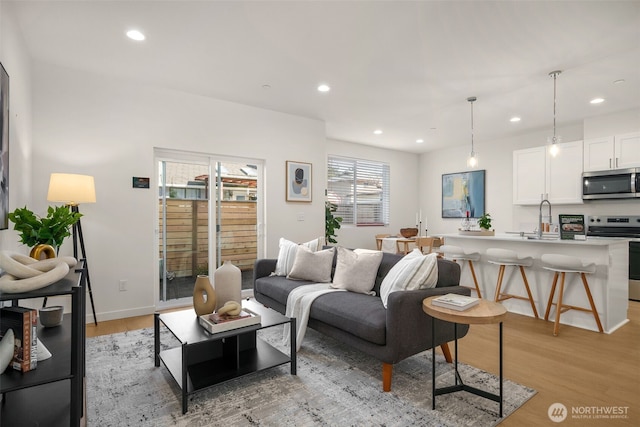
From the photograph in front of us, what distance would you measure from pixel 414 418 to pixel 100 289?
134 inches

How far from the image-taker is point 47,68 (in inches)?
133

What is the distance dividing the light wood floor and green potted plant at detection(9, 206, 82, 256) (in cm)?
158

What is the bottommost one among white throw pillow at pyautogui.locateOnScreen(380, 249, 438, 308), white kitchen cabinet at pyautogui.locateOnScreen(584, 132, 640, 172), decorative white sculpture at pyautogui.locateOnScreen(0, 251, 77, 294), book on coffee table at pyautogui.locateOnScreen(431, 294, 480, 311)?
book on coffee table at pyautogui.locateOnScreen(431, 294, 480, 311)

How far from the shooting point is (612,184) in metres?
4.69

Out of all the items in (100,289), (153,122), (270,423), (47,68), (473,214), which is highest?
(47,68)

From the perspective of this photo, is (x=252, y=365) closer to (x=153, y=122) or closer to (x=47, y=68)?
(x=153, y=122)

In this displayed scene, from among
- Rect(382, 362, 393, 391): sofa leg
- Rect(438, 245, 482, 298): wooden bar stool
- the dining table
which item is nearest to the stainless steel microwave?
Rect(438, 245, 482, 298): wooden bar stool

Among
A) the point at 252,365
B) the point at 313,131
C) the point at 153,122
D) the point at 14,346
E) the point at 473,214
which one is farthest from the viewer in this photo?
the point at 473,214

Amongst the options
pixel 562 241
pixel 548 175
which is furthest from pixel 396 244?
pixel 562 241

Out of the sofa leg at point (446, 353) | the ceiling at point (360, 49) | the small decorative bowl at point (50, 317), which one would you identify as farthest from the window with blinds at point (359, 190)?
the small decorative bowl at point (50, 317)

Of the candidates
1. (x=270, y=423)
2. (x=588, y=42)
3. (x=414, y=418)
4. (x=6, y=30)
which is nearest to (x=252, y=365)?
(x=270, y=423)

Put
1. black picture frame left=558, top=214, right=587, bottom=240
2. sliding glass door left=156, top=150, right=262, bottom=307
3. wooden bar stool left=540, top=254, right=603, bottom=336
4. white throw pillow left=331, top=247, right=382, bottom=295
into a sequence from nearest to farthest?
white throw pillow left=331, top=247, right=382, bottom=295 < wooden bar stool left=540, top=254, right=603, bottom=336 < black picture frame left=558, top=214, right=587, bottom=240 < sliding glass door left=156, top=150, right=262, bottom=307

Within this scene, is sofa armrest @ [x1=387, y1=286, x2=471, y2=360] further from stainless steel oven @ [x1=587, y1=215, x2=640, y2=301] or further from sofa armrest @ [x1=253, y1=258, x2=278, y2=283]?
stainless steel oven @ [x1=587, y1=215, x2=640, y2=301]

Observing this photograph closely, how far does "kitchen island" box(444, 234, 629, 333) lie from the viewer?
3.32 metres
